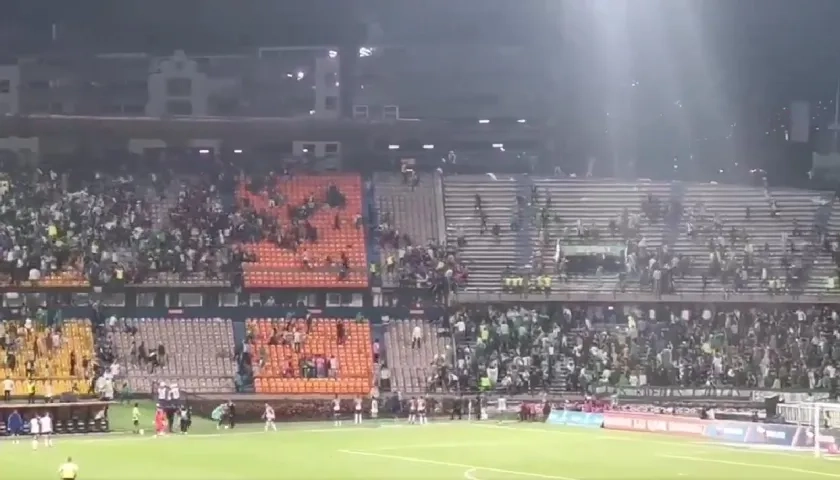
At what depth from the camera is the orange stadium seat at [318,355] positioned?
59219 millimetres

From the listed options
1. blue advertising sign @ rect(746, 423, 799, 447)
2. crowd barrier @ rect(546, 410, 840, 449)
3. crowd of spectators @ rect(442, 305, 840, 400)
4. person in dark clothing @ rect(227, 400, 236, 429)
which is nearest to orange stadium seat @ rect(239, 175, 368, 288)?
crowd of spectators @ rect(442, 305, 840, 400)

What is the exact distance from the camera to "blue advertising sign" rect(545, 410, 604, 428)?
5270cm

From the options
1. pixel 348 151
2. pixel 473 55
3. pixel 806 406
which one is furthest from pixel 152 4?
pixel 806 406

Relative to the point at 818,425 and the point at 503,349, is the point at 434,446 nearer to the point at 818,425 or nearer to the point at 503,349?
the point at 818,425

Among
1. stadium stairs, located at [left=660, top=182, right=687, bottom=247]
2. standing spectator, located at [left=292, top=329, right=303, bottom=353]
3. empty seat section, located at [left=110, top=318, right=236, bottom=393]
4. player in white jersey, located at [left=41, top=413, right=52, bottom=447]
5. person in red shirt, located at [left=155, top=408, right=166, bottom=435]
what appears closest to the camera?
player in white jersey, located at [left=41, top=413, right=52, bottom=447]

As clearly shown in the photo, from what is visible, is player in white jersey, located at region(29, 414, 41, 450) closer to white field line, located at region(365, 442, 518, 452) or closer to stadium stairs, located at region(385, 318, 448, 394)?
white field line, located at region(365, 442, 518, 452)

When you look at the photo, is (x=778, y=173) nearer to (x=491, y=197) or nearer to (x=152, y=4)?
(x=491, y=197)

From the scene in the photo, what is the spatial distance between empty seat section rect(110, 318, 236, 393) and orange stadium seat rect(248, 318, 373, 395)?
1.49 meters

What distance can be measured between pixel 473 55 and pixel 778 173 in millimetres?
24455

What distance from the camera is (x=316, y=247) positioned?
67.0m

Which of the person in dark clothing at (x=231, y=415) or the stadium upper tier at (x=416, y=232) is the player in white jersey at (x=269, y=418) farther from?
the stadium upper tier at (x=416, y=232)

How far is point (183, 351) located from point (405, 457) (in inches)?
933

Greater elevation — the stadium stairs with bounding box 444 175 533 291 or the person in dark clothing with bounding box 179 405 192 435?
the stadium stairs with bounding box 444 175 533 291

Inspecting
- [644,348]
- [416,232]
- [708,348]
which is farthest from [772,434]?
[416,232]
